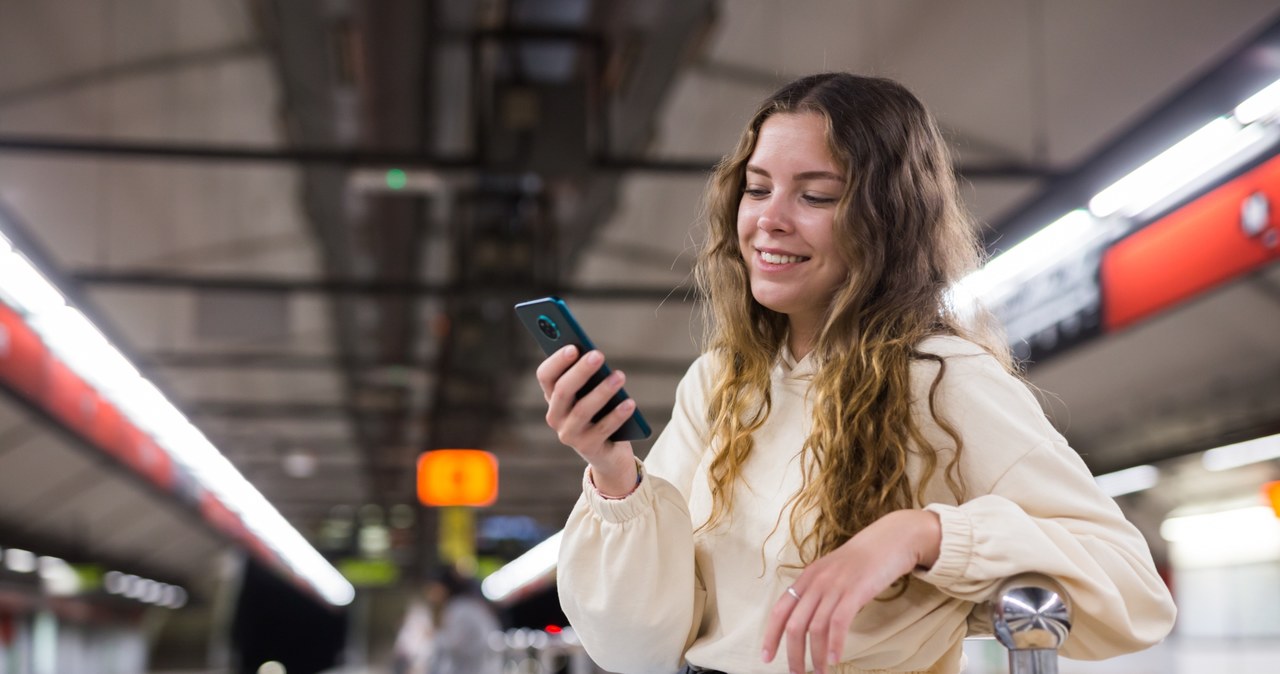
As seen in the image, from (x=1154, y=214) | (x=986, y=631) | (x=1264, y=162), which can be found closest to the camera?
(x=986, y=631)

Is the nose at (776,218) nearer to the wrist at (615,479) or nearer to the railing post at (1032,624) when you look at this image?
the wrist at (615,479)

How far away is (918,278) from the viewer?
147 cm

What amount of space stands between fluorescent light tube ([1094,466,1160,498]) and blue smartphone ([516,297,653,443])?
1592 centimetres

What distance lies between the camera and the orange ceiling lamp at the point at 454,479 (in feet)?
51.5

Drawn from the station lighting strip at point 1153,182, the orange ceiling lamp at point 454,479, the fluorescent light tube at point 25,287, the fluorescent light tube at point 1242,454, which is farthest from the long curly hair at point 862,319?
the orange ceiling lamp at point 454,479

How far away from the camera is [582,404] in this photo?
1.32 m

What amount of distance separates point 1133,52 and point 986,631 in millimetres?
7293

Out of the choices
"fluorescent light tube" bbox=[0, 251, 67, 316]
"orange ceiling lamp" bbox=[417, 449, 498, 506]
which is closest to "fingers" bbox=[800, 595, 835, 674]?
"fluorescent light tube" bbox=[0, 251, 67, 316]

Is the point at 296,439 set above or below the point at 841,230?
above

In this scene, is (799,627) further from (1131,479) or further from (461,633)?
(1131,479)

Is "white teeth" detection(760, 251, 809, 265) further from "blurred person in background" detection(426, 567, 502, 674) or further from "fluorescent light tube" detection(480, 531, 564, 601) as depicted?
"fluorescent light tube" detection(480, 531, 564, 601)

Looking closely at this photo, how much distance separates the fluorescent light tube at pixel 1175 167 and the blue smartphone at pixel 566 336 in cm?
441

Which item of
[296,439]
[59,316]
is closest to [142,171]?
[59,316]

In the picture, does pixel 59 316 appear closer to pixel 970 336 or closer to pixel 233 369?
pixel 970 336
